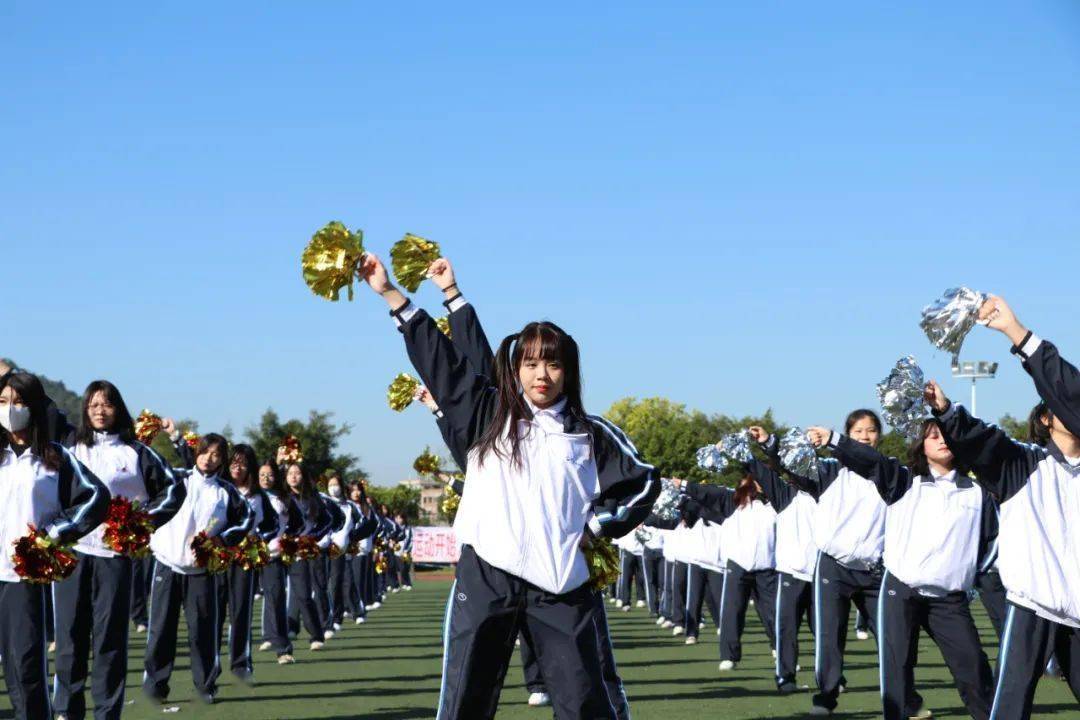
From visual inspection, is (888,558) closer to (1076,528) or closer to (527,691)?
(1076,528)

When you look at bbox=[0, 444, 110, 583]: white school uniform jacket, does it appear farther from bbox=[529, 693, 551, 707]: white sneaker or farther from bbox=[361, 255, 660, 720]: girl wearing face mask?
bbox=[529, 693, 551, 707]: white sneaker

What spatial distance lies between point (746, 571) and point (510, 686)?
3150 millimetres

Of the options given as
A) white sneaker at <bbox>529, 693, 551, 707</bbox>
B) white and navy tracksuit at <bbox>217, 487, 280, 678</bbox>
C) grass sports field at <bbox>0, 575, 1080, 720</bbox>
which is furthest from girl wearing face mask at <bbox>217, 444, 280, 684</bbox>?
white sneaker at <bbox>529, 693, 551, 707</bbox>

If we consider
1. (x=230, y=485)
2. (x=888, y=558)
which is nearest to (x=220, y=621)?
(x=230, y=485)

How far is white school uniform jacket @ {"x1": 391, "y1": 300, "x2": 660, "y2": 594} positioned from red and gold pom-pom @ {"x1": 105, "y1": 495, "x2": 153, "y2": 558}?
4084 millimetres

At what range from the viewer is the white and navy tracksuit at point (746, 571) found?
1554 cm

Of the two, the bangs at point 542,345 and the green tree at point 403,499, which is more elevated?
the bangs at point 542,345

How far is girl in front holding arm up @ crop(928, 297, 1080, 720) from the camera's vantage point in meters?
7.08

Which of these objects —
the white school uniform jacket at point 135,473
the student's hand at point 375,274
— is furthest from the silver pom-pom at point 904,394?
the white school uniform jacket at point 135,473

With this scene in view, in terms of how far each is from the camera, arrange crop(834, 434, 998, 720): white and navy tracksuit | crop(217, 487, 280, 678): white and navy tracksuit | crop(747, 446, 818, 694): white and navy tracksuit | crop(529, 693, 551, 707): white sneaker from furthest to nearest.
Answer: crop(217, 487, 280, 678): white and navy tracksuit
crop(747, 446, 818, 694): white and navy tracksuit
crop(529, 693, 551, 707): white sneaker
crop(834, 434, 998, 720): white and navy tracksuit

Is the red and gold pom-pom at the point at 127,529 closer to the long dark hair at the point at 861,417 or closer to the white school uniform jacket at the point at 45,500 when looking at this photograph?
the white school uniform jacket at the point at 45,500

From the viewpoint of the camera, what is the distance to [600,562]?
633 centimetres

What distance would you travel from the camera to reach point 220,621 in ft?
40.8

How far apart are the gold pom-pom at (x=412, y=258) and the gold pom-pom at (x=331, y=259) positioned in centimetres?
47
